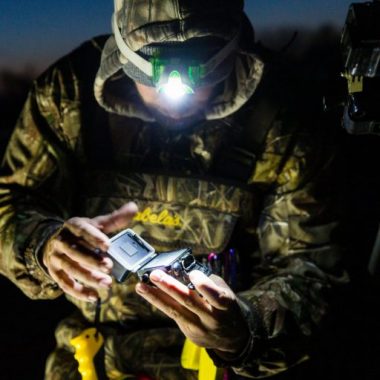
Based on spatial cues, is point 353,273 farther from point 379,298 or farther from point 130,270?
point 130,270

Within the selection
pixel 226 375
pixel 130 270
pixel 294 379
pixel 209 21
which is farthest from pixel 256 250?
pixel 209 21

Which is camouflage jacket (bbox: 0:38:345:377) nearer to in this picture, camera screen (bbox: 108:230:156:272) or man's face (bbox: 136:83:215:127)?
man's face (bbox: 136:83:215:127)

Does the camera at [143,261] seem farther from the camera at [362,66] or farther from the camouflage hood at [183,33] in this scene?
the camouflage hood at [183,33]

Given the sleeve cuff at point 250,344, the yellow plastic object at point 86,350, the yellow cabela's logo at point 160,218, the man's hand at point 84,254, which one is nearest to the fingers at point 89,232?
the man's hand at point 84,254

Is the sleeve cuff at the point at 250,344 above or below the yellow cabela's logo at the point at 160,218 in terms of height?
below

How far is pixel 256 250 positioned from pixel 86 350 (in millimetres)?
1190

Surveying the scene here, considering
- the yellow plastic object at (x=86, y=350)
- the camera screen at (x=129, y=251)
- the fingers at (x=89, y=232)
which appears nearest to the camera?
the camera screen at (x=129, y=251)

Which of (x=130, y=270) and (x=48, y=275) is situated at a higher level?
(x=130, y=270)

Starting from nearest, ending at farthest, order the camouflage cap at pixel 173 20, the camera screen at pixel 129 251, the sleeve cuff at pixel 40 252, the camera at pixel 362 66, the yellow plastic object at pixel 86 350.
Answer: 1. the camera at pixel 362 66
2. the camera screen at pixel 129 251
3. the camouflage cap at pixel 173 20
4. the sleeve cuff at pixel 40 252
5. the yellow plastic object at pixel 86 350

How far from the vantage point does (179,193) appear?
2562mm

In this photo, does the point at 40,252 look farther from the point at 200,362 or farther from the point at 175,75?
the point at 175,75

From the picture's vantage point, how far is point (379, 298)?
3.91 metres

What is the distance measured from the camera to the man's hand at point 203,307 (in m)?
1.68

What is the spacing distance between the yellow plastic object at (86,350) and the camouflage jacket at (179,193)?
160mm
